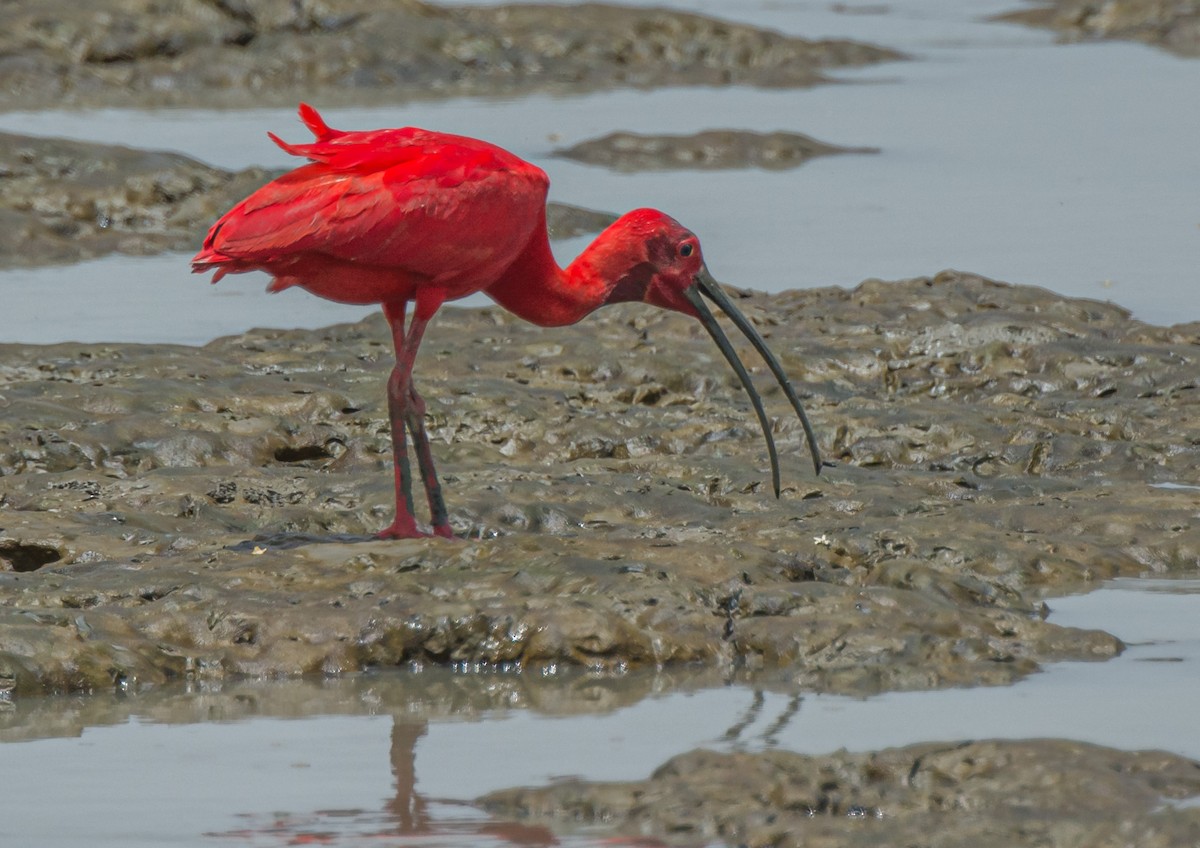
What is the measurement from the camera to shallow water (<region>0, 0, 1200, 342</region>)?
41.1ft

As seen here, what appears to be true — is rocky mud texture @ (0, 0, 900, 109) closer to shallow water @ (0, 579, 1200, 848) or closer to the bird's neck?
the bird's neck

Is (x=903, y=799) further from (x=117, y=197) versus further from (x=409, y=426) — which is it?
(x=117, y=197)

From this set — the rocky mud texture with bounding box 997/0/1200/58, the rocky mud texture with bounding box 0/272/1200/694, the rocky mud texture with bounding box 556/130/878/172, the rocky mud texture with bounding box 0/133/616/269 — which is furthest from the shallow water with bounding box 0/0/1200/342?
the rocky mud texture with bounding box 0/272/1200/694

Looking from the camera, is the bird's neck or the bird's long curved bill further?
the bird's long curved bill

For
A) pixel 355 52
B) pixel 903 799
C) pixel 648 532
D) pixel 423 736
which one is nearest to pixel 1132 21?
pixel 355 52

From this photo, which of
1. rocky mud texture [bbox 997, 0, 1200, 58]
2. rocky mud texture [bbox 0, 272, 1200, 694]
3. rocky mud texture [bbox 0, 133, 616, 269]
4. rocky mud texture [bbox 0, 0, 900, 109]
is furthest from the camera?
rocky mud texture [bbox 997, 0, 1200, 58]

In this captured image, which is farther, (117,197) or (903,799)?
(117,197)

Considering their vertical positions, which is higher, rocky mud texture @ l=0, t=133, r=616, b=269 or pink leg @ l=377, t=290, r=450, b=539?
rocky mud texture @ l=0, t=133, r=616, b=269

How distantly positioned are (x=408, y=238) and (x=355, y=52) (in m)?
16.6

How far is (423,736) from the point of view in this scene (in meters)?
5.59

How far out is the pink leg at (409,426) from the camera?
724 centimetres

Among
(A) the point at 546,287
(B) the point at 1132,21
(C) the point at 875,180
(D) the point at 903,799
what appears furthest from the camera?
Answer: (B) the point at 1132,21

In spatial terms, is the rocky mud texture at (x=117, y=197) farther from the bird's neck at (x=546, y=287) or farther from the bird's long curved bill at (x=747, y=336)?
the bird's neck at (x=546, y=287)

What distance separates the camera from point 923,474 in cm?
847
